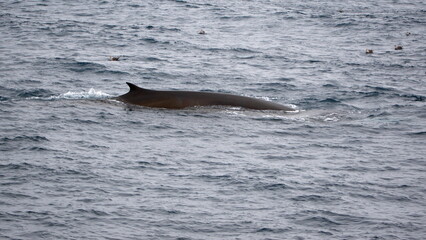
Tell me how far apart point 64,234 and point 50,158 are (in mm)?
4137

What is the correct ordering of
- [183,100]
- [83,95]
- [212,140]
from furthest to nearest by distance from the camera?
1. [83,95]
2. [183,100]
3. [212,140]

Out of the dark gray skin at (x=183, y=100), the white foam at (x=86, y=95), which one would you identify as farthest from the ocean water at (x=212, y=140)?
the dark gray skin at (x=183, y=100)

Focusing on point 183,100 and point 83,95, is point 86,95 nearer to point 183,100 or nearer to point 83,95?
point 83,95

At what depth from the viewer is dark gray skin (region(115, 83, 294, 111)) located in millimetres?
20047

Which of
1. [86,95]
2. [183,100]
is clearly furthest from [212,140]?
[86,95]

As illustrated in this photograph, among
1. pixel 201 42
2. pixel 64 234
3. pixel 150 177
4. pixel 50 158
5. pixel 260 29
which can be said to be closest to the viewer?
pixel 64 234

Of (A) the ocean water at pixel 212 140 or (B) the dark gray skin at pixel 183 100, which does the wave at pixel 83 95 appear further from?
(B) the dark gray skin at pixel 183 100

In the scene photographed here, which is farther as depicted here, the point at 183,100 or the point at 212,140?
the point at 183,100

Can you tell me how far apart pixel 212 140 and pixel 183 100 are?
2386 mm

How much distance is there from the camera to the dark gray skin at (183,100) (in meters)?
20.0

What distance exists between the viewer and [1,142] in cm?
1731

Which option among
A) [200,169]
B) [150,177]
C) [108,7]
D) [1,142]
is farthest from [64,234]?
[108,7]

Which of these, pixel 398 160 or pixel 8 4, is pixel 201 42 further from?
pixel 398 160

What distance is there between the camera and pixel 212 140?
1803cm
